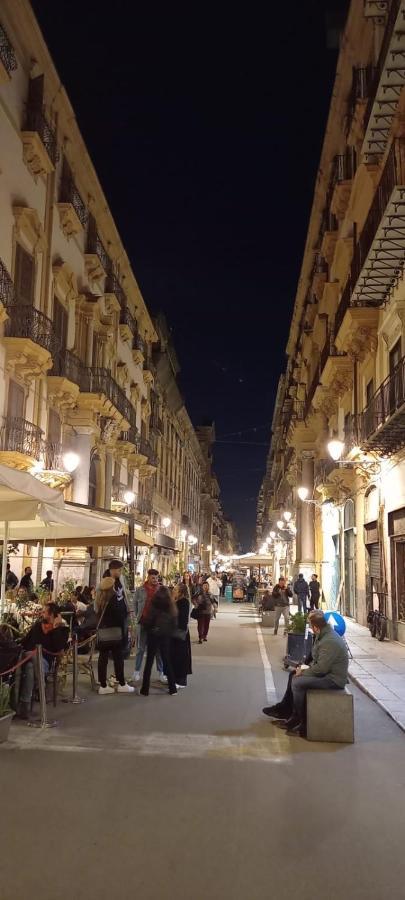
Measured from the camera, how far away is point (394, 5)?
13.1 meters

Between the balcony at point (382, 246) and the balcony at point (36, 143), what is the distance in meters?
9.33

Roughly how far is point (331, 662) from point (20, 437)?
13.4 metres

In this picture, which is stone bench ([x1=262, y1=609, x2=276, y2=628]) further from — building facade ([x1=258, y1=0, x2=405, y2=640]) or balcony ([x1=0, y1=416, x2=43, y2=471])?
balcony ([x1=0, y1=416, x2=43, y2=471])

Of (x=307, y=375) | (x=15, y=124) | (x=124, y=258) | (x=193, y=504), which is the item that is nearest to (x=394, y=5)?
(x=15, y=124)

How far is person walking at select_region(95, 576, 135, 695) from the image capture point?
410 inches

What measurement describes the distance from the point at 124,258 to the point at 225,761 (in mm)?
31688

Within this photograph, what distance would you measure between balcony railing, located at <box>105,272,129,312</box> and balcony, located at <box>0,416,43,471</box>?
12.9m

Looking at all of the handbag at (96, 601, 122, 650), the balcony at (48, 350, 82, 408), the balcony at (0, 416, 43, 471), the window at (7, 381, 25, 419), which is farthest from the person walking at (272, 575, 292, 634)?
the handbag at (96, 601, 122, 650)

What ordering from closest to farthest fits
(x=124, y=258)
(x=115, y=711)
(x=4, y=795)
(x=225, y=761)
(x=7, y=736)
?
(x=4, y=795)
(x=225, y=761)
(x=7, y=736)
(x=115, y=711)
(x=124, y=258)

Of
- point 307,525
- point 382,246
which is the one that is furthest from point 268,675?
point 307,525

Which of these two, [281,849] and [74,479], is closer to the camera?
[281,849]

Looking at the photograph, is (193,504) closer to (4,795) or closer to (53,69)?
(53,69)

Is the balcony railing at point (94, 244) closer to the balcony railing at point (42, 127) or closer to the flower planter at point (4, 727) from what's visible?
the balcony railing at point (42, 127)

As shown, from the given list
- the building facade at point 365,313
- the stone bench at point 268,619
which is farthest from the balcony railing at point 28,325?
the stone bench at point 268,619
